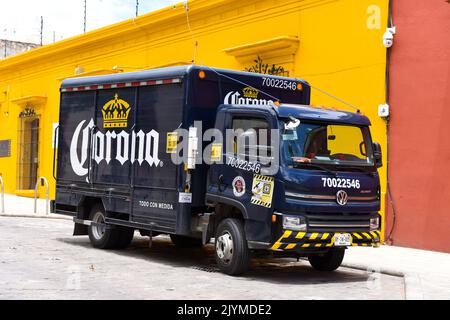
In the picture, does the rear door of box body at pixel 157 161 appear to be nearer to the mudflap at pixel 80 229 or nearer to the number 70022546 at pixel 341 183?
the mudflap at pixel 80 229

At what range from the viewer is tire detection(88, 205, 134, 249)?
41.5 feet

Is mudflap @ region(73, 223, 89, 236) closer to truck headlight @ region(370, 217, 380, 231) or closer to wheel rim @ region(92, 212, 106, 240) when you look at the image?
wheel rim @ region(92, 212, 106, 240)

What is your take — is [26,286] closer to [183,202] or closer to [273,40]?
[183,202]

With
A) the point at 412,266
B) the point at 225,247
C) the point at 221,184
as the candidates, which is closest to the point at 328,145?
the point at 221,184

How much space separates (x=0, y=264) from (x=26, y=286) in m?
2.07

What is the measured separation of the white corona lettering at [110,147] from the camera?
11.5m

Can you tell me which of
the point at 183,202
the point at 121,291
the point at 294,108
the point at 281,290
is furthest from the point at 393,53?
the point at 121,291

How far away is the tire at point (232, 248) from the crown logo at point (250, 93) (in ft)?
7.31

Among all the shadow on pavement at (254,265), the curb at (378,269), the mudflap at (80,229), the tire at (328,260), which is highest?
the mudflap at (80,229)

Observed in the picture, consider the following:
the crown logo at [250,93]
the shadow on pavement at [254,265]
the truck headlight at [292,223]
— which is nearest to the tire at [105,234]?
the shadow on pavement at [254,265]

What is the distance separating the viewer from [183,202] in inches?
420

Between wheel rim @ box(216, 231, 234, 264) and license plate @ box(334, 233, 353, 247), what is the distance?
1512 millimetres

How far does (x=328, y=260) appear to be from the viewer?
10930mm

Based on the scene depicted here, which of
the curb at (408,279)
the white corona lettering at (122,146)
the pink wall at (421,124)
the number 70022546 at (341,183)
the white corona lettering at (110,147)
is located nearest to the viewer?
the curb at (408,279)
